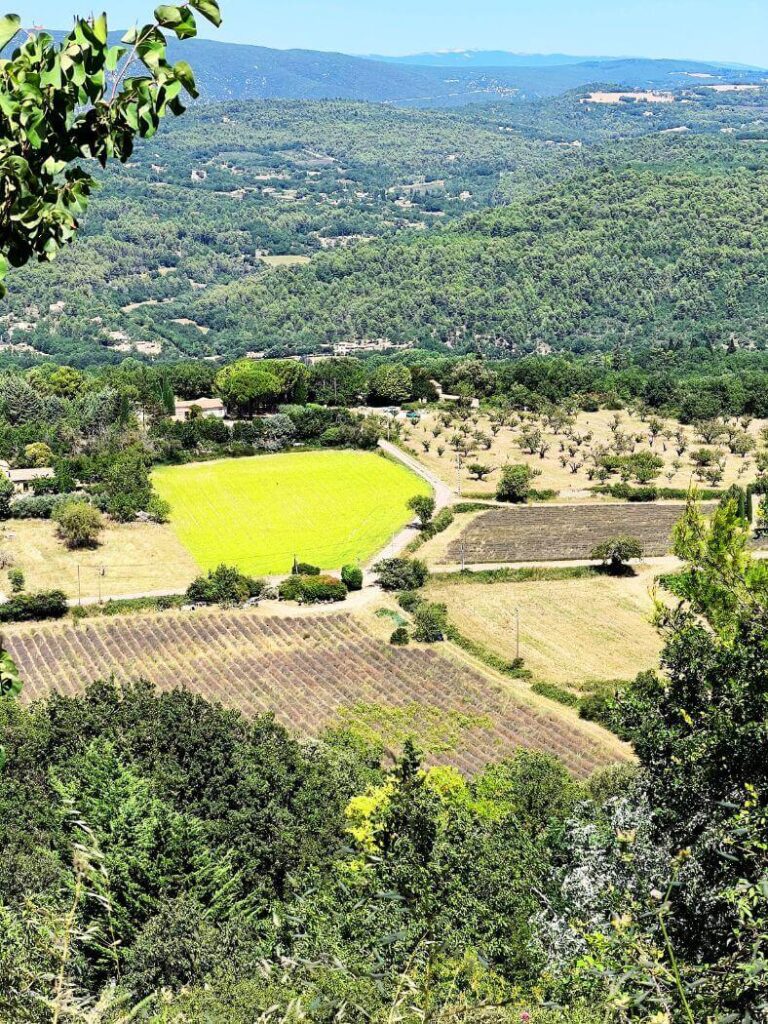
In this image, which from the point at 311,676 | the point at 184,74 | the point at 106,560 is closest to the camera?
the point at 184,74

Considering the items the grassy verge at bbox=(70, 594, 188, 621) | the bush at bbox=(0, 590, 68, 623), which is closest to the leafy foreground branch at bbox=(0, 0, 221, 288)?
the grassy verge at bbox=(70, 594, 188, 621)

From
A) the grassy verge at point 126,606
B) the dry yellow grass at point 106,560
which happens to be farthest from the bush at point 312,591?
the dry yellow grass at point 106,560

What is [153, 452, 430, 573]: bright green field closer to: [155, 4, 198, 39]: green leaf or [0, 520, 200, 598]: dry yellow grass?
[0, 520, 200, 598]: dry yellow grass

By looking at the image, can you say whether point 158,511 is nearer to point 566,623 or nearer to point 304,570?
point 304,570

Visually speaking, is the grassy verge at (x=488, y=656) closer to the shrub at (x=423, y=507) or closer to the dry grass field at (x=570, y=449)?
the shrub at (x=423, y=507)

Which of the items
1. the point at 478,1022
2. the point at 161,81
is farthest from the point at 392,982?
the point at 161,81

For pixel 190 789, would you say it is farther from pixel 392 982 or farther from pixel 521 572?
pixel 521 572

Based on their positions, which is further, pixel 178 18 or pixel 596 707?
pixel 596 707

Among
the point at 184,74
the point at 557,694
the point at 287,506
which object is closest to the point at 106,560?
the point at 287,506
